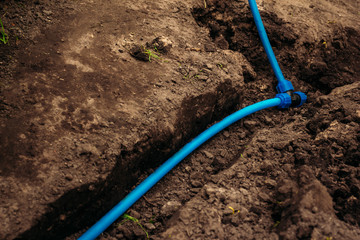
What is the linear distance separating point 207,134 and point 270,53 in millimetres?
1023

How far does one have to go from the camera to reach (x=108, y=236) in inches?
63.9

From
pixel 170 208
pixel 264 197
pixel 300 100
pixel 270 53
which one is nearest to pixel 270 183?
pixel 264 197

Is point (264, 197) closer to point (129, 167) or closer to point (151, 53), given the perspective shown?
point (129, 167)

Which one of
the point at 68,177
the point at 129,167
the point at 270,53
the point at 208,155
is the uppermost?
the point at 270,53

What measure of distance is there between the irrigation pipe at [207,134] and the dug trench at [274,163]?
109 millimetres

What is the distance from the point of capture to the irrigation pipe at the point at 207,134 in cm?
157

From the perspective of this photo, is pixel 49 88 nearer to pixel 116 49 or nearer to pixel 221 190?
→ pixel 116 49

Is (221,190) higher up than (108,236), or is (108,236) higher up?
(221,190)

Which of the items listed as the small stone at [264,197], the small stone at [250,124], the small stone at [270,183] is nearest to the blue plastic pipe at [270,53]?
the small stone at [250,124]

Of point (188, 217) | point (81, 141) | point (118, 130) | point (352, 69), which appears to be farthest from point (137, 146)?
point (352, 69)

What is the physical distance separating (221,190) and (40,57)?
141 centimetres

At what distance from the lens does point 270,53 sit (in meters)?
2.45

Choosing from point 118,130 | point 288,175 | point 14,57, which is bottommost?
point 288,175

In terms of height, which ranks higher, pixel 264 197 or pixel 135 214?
pixel 264 197
